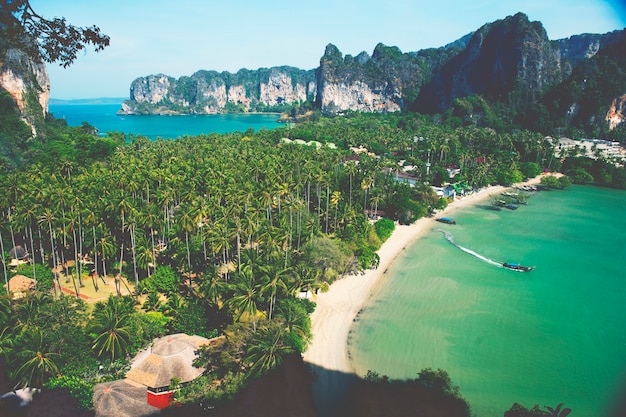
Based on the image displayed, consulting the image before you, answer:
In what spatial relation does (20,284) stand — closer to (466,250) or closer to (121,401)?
(121,401)

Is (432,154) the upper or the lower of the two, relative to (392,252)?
upper

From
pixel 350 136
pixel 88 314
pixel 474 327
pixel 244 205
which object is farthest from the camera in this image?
pixel 350 136

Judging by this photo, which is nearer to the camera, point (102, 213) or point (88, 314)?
point (88, 314)

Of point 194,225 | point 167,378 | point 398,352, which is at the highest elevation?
point 194,225

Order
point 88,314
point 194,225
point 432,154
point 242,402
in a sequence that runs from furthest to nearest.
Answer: point 432,154 → point 194,225 → point 88,314 → point 242,402

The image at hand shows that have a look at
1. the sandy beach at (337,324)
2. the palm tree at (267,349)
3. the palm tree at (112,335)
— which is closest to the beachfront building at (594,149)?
the sandy beach at (337,324)

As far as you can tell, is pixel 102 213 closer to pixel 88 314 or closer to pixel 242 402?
pixel 88 314

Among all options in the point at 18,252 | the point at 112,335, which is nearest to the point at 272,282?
the point at 112,335

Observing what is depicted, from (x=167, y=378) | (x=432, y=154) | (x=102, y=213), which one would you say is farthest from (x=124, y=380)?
(x=432, y=154)
